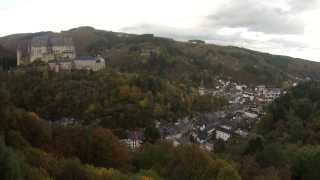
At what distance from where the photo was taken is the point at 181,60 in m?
143

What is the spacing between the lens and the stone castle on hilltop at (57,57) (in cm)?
8588

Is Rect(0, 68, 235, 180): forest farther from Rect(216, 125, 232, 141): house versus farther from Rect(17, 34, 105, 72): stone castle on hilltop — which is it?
Rect(216, 125, 232, 141): house

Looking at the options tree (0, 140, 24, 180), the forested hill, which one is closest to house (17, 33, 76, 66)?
the forested hill

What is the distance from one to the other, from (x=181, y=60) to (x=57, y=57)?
183 ft

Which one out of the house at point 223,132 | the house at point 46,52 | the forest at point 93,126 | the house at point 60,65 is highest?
the house at point 46,52

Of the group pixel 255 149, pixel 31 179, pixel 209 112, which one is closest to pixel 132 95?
pixel 209 112

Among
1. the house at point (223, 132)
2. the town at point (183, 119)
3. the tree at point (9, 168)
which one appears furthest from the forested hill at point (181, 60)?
the tree at point (9, 168)

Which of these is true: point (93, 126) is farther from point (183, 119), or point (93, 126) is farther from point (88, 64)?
point (88, 64)

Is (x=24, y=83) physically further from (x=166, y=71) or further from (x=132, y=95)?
(x=166, y=71)

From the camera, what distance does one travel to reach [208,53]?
176 meters

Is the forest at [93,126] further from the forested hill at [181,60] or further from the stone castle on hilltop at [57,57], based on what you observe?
the forested hill at [181,60]

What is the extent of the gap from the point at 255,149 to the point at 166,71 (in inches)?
3146

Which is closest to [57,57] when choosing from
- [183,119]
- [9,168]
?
[183,119]

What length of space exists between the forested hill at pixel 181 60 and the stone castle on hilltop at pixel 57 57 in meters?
18.1
